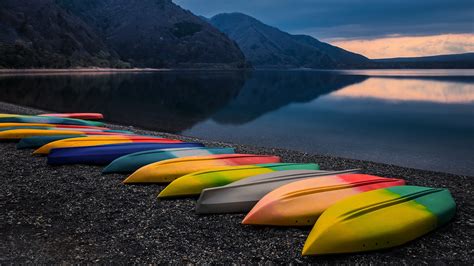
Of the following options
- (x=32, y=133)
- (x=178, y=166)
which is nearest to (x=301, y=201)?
(x=178, y=166)

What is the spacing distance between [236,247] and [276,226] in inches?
34.7

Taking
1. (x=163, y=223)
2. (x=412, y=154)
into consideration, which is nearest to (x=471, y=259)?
(x=163, y=223)

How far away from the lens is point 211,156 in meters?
9.65

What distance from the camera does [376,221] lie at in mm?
5715

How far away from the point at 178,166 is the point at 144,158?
1225 mm

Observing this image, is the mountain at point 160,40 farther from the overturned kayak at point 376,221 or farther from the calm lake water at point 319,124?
the overturned kayak at point 376,221

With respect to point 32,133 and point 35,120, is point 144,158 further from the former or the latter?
point 35,120

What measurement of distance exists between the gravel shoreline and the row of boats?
0.19m

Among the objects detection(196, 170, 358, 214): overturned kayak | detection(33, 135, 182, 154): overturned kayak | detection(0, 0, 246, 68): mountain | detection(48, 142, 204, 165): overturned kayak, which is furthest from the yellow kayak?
detection(0, 0, 246, 68): mountain

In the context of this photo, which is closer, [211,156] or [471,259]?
[471,259]

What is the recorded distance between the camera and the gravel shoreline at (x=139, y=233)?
17.4 feet

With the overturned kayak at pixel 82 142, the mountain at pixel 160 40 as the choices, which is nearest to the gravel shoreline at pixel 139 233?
the overturned kayak at pixel 82 142

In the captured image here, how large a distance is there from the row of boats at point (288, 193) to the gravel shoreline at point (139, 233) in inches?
7.5

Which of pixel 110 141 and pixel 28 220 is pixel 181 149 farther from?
pixel 28 220
